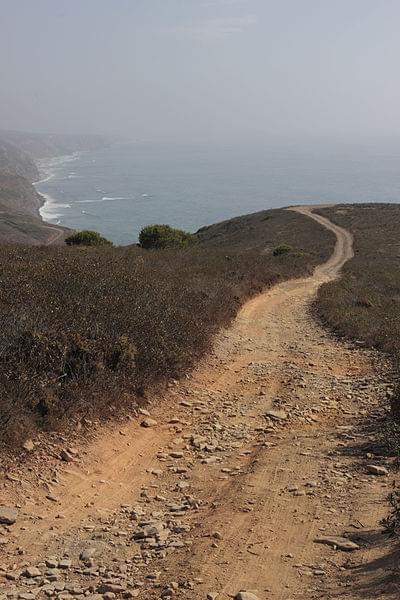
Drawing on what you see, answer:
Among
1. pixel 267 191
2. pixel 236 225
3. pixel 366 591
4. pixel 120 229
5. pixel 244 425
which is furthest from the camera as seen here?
pixel 267 191

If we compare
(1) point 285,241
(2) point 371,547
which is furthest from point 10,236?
(2) point 371,547

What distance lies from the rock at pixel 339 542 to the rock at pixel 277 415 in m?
3.71

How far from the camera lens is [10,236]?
286ft

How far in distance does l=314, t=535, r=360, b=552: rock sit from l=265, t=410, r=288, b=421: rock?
3.71 metres

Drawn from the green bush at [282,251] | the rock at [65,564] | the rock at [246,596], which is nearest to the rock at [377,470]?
the rock at [246,596]

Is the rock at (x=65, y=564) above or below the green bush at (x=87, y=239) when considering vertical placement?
below

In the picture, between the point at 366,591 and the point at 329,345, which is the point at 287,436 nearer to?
the point at 366,591

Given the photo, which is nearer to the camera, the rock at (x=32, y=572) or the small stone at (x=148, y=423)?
the rock at (x=32, y=572)

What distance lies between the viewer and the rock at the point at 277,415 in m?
8.76

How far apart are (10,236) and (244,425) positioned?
86452 mm

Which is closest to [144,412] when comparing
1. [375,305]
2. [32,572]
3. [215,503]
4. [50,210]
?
[215,503]

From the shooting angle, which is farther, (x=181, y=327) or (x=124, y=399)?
(x=181, y=327)

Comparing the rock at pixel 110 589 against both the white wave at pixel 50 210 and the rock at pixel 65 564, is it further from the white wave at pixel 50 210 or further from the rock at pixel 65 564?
the white wave at pixel 50 210

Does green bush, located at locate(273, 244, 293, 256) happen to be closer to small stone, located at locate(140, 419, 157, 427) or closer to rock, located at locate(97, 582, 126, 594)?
small stone, located at locate(140, 419, 157, 427)
